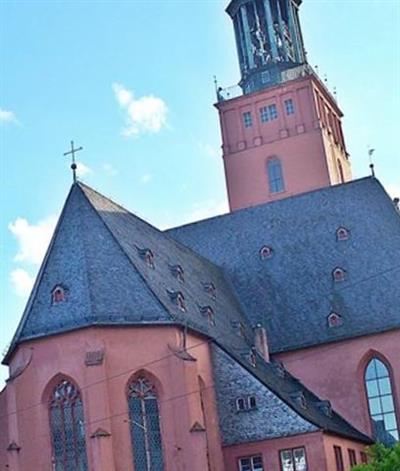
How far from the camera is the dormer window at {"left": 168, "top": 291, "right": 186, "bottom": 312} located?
43.1 m

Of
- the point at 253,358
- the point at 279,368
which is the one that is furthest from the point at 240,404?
the point at 279,368

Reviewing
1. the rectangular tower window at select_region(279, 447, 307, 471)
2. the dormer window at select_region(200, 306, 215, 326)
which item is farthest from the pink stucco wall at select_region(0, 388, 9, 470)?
the rectangular tower window at select_region(279, 447, 307, 471)

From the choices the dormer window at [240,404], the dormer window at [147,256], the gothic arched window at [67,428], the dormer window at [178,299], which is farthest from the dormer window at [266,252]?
the gothic arched window at [67,428]

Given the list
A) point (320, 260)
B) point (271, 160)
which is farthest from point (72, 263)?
point (271, 160)

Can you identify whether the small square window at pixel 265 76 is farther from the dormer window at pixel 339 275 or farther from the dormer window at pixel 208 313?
the dormer window at pixel 208 313

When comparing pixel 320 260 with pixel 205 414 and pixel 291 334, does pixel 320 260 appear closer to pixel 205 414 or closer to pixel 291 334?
pixel 291 334

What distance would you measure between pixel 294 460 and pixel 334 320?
31.7ft

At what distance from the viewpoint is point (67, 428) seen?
39.4 meters

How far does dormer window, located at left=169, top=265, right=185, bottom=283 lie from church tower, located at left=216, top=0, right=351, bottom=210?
47.1 feet

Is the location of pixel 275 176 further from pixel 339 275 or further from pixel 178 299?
pixel 178 299

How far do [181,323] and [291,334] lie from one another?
9654 millimetres

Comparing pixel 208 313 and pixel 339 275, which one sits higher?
pixel 339 275

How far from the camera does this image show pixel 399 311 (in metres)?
47.7

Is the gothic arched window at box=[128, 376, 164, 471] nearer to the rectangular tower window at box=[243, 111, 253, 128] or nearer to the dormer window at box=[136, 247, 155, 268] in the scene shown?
the dormer window at box=[136, 247, 155, 268]
